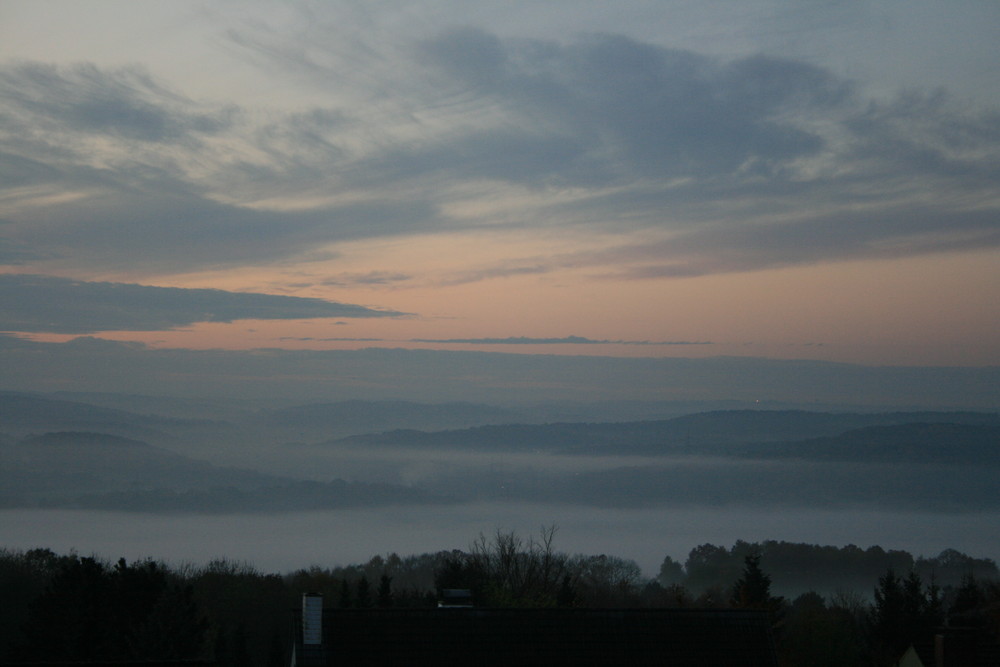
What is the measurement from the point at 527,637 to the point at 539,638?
1.03 feet

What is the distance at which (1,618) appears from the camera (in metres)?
63.2

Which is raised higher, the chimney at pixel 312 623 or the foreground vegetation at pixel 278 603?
the chimney at pixel 312 623

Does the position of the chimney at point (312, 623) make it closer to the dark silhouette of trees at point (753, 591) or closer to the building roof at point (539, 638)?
the building roof at point (539, 638)

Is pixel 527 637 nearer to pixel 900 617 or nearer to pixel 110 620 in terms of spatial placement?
pixel 110 620

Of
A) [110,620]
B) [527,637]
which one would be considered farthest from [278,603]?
[527,637]

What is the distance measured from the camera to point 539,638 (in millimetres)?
23562

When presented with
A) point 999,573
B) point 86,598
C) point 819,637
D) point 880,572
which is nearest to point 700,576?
point 880,572

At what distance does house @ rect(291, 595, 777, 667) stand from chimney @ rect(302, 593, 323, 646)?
0.08 feet

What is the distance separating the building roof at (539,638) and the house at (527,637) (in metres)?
0.02

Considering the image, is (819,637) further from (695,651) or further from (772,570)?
(772,570)

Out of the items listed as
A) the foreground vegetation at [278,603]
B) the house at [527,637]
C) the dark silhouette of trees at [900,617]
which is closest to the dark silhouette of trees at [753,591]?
the foreground vegetation at [278,603]

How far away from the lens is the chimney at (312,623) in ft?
73.7

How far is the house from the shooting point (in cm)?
2259

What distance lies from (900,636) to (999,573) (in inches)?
4494
